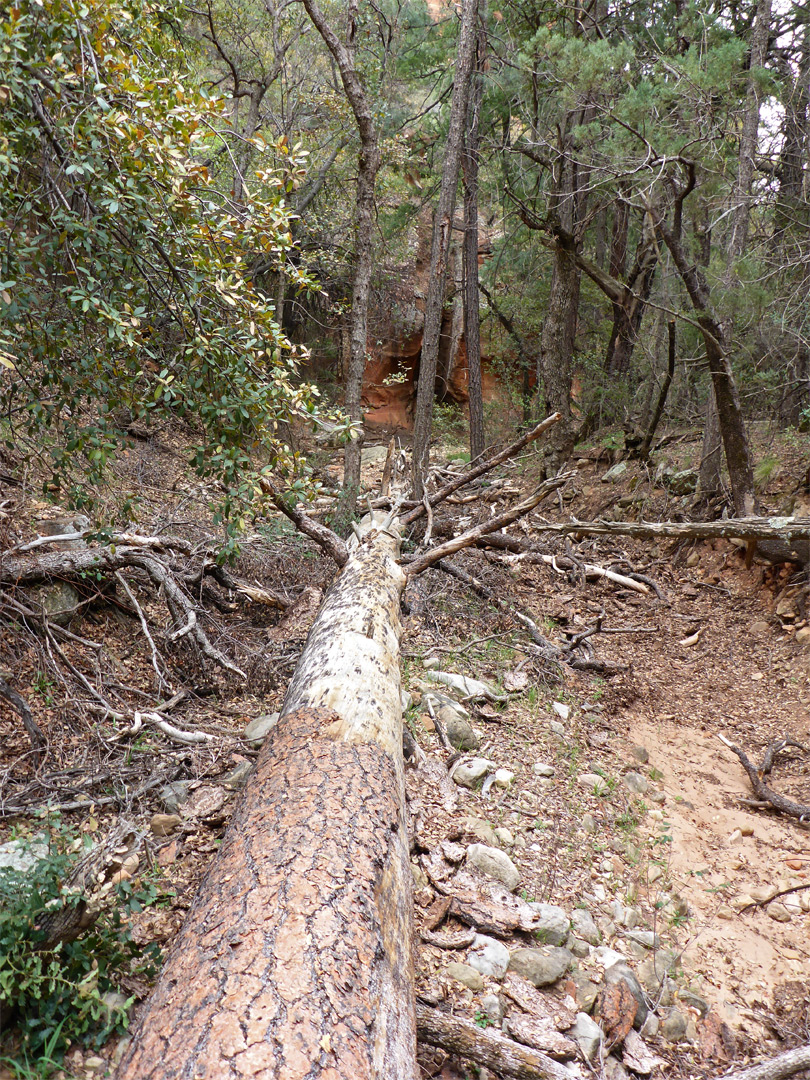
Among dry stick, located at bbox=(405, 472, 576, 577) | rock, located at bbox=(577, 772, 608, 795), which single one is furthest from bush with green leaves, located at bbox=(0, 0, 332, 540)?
rock, located at bbox=(577, 772, 608, 795)

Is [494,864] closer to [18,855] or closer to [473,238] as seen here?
[18,855]

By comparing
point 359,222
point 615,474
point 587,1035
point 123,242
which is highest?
point 359,222

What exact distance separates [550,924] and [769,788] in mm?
2189

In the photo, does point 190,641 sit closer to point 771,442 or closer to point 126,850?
point 126,850

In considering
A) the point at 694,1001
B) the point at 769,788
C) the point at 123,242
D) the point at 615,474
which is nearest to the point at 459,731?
the point at 694,1001

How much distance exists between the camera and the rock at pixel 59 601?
12.9ft

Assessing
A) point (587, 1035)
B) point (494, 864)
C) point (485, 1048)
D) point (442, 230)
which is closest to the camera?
point (485, 1048)

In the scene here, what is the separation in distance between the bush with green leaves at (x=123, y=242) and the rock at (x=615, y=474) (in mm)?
7772

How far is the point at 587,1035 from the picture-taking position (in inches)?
91.5

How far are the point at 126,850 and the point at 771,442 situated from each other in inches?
345

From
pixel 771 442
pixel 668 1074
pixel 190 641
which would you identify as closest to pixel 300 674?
pixel 190 641

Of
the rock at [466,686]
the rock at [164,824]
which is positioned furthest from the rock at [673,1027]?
A: the rock at [466,686]

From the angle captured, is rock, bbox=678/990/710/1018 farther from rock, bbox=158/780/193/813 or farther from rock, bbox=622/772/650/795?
rock, bbox=158/780/193/813

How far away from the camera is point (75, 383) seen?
296 cm
